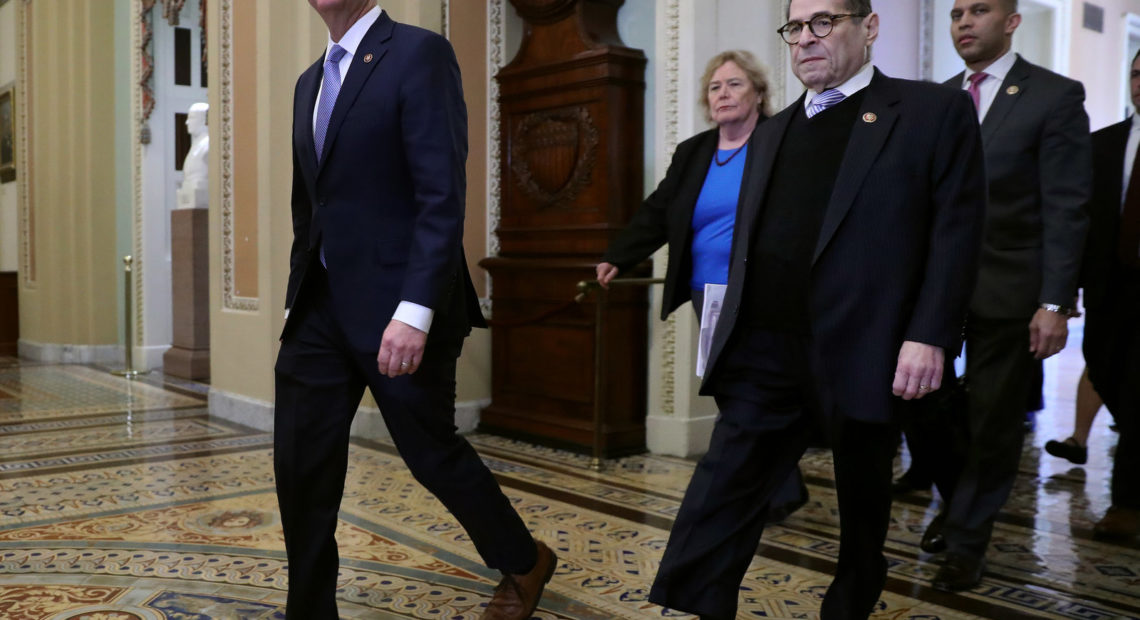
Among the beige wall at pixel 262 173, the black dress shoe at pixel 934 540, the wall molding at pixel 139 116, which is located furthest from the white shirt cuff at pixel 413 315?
the wall molding at pixel 139 116

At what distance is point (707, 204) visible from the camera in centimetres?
338

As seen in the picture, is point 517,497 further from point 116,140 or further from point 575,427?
point 116,140

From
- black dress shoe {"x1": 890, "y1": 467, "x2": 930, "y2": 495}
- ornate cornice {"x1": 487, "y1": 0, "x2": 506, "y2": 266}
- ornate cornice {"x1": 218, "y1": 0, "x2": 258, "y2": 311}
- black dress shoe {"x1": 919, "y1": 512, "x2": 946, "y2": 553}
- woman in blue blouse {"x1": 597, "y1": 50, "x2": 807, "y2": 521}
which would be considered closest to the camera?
black dress shoe {"x1": 919, "y1": 512, "x2": 946, "y2": 553}

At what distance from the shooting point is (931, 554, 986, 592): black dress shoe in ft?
9.40

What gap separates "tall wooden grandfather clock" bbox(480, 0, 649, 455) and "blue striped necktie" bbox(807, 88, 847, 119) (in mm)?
2640

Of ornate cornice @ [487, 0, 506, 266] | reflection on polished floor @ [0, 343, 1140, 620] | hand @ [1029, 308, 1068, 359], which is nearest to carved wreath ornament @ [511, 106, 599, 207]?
ornate cornice @ [487, 0, 506, 266]

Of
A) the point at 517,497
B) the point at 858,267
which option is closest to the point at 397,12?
the point at 517,497

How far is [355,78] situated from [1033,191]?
1819 mm

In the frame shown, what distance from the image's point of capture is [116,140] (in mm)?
9469

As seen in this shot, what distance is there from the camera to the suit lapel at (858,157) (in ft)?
6.34

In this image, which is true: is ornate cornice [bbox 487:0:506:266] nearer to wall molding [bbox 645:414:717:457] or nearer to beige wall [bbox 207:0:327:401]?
beige wall [bbox 207:0:327:401]

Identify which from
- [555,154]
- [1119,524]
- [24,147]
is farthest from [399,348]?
[24,147]

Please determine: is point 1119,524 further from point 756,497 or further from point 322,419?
point 322,419

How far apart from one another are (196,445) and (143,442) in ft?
1.03
